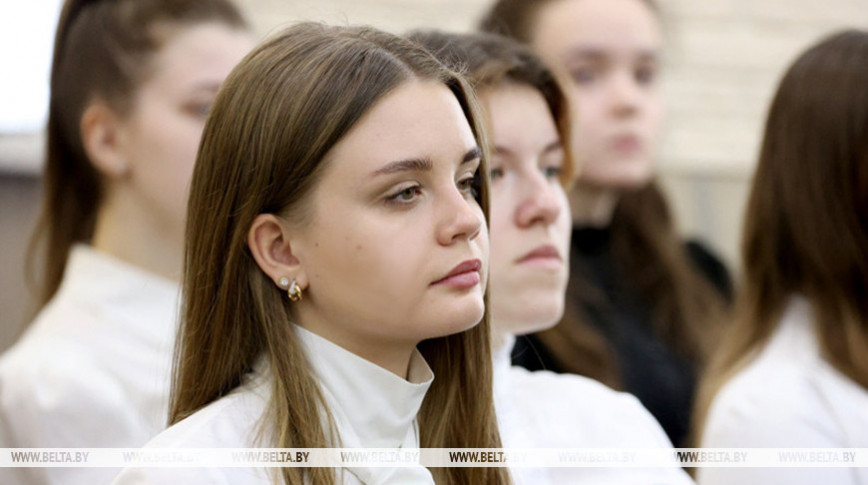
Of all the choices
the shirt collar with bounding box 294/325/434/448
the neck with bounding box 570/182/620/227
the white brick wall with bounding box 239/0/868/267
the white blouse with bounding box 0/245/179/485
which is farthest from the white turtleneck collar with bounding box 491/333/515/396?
the white brick wall with bounding box 239/0/868/267

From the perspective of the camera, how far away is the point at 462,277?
0.86 meters

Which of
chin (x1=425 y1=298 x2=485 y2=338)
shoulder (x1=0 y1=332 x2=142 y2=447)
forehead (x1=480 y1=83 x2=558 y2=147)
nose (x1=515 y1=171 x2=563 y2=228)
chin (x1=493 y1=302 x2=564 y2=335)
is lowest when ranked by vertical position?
shoulder (x1=0 y1=332 x2=142 y2=447)

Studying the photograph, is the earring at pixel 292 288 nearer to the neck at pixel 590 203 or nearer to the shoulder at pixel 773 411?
the shoulder at pixel 773 411

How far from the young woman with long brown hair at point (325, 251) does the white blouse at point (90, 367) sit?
314 mm

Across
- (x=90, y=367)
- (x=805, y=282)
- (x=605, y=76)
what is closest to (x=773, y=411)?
(x=805, y=282)

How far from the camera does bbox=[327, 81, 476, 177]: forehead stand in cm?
85

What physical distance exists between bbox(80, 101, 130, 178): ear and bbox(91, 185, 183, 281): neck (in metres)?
0.05

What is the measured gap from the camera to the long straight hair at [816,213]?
134 cm

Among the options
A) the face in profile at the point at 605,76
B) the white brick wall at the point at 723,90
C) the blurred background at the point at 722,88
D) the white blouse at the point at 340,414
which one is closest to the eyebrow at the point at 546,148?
the white blouse at the point at 340,414

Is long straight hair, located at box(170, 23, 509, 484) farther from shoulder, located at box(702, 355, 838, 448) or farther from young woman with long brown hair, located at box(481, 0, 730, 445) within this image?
young woman with long brown hair, located at box(481, 0, 730, 445)

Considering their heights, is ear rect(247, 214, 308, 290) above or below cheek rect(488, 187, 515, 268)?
above

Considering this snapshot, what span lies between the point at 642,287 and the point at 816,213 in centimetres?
57

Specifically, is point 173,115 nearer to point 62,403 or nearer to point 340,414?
point 62,403

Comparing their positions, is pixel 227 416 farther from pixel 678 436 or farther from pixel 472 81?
pixel 678 436
